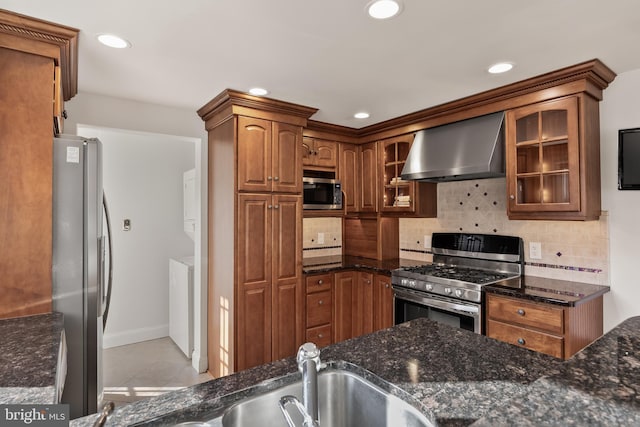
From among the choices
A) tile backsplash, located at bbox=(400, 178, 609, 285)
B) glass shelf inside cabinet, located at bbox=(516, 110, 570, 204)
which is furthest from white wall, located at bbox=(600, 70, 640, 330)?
glass shelf inside cabinet, located at bbox=(516, 110, 570, 204)

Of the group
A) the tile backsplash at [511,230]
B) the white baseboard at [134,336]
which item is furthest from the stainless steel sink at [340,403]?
the white baseboard at [134,336]

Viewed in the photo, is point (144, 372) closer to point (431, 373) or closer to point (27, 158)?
point (27, 158)

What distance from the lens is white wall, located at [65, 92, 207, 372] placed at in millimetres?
2678

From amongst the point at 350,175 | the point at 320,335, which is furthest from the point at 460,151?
the point at 320,335

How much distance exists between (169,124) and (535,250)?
3201 millimetres

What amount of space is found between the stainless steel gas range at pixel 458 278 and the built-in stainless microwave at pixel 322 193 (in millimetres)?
959

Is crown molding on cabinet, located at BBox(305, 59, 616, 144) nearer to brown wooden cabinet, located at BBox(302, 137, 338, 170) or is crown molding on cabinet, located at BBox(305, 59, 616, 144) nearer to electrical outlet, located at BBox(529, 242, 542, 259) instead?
brown wooden cabinet, located at BBox(302, 137, 338, 170)

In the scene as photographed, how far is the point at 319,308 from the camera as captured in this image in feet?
11.0

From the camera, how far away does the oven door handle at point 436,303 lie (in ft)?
8.36

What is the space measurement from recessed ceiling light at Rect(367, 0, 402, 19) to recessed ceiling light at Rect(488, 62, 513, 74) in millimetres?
954

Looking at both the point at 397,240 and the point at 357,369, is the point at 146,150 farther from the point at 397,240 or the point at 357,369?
the point at 357,369

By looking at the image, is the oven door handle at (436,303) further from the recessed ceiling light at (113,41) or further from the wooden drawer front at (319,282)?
the recessed ceiling light at (113,41)

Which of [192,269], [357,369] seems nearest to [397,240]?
[192,269]

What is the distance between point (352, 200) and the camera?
3896 mm
